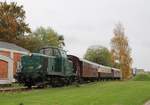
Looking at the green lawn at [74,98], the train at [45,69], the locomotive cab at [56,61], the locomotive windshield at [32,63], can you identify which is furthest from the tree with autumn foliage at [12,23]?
the green lawn at [74,98]

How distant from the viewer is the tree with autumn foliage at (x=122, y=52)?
9756cm

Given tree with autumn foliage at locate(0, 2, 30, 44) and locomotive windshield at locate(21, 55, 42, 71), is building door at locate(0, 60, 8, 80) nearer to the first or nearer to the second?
locomotive windshield at locate(21, 55, 42, 71)

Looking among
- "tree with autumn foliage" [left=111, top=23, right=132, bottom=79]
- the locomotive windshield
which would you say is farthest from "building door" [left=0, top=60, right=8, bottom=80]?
"tree with autumn foliage" [left=111, top=23, right=132, bottom=79]

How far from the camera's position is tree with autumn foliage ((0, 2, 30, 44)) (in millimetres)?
76562

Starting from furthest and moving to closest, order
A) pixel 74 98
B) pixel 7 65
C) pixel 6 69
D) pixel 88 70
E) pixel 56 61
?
pixel 88 70, pixel 6 69, pixel 7 65, pixel 56 61, pixel 74 98

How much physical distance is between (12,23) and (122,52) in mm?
30631

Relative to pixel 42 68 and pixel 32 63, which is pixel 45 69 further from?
pixel 32 63

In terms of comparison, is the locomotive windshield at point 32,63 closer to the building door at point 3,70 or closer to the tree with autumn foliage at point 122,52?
the building door at point 3,70

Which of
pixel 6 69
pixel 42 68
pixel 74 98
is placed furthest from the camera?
pixel 6 69

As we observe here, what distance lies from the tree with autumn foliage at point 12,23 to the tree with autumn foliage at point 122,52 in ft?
83.3

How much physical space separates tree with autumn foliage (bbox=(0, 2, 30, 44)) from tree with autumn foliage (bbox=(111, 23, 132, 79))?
25395mm

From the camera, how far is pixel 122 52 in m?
98.7

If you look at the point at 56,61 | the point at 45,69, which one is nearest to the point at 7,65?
the point at 56,61

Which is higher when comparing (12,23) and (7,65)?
(12,23)
